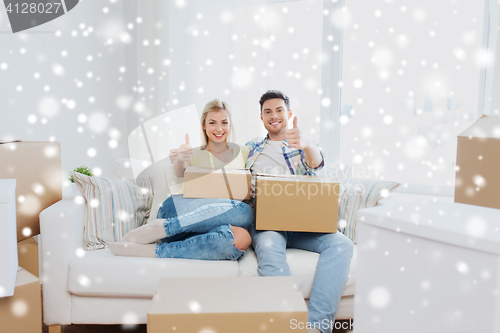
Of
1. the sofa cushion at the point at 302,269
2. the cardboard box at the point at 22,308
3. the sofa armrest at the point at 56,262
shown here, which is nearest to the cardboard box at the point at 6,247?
the cardboard box at the point at 22,308

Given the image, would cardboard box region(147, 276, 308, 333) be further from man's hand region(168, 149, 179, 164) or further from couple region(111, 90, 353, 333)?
man's hand region(168, 149, 179, 164)

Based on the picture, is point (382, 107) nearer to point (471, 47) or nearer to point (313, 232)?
point (471, 47)

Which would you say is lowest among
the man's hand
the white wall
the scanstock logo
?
the man's hand

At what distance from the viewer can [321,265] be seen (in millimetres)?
1290

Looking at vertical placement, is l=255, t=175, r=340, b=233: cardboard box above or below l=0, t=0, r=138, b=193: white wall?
below

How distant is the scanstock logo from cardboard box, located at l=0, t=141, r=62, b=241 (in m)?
0.85

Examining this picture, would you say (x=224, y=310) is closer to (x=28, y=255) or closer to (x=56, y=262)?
(x=56, y=262)

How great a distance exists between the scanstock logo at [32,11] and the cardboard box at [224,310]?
1754mm

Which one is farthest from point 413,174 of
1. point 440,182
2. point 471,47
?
point 471,47

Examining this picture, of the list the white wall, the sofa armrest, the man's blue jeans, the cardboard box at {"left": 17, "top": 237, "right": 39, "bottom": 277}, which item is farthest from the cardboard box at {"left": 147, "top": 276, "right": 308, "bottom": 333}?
the white wall

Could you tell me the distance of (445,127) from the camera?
211cm

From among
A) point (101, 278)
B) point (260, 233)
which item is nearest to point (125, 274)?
point (101, 278)

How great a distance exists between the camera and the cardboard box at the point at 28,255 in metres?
1.33

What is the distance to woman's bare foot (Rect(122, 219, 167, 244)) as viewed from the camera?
1.35 metres
